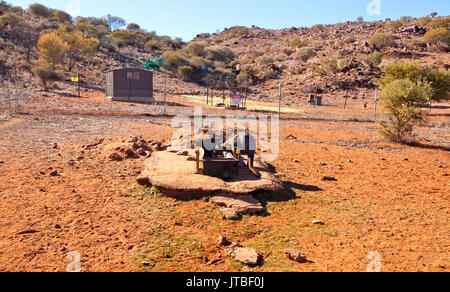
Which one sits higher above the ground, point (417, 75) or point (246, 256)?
point (417, 75)

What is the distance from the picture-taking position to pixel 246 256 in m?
4.43

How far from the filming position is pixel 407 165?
33.9ft

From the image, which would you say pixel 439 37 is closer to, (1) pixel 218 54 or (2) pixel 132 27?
(1) pixel 218 54

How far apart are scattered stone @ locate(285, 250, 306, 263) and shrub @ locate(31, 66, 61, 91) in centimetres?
3111

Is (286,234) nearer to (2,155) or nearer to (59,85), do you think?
(2,155)

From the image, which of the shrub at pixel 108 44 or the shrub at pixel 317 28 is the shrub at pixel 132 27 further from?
the shrub at pixel 317 28

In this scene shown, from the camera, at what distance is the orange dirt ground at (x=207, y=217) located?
14.5 feet

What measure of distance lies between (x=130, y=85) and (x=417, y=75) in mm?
26028

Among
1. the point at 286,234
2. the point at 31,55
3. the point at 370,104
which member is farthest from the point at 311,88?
the point at 286,234

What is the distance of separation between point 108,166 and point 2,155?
3253mm

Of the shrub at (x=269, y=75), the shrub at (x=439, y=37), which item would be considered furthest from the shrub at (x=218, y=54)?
the shrub at (x=439, y=37)

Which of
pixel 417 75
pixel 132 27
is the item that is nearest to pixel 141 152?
pixel 417 75

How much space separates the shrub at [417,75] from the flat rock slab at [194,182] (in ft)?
80.0
